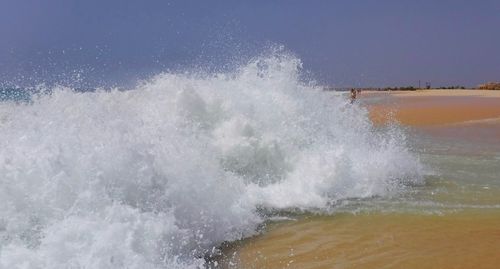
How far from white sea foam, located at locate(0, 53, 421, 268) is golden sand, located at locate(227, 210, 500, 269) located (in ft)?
1.58

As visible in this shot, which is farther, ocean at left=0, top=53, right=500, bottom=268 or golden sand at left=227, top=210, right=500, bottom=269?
golden sand at left=227, top=210, right=500, bottom=269

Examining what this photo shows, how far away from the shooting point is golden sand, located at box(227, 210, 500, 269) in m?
4.96

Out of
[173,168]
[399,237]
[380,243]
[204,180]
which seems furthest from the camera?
[204,180]

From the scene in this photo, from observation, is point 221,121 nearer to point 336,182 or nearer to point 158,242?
point 336,182

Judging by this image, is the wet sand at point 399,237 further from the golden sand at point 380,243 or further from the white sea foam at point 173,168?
the white sea foam at point 173,168

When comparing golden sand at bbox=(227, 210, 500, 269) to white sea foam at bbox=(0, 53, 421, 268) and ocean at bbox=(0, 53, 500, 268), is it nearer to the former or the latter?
ocean at bbox=(0, 53, 500, 268)

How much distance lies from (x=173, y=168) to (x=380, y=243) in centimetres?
233

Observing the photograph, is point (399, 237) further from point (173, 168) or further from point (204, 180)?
point (173, 168)

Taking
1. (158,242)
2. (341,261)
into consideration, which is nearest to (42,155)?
(158,242)

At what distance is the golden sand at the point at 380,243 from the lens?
16.3 feet

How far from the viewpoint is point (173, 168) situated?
247 inches

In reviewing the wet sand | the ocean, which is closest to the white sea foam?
the ocean

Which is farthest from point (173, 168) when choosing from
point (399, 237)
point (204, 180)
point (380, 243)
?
point (399, 237)

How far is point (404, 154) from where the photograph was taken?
962 centimetres
